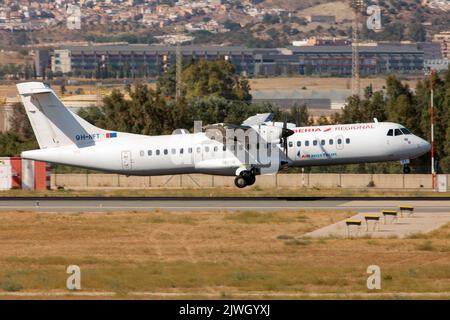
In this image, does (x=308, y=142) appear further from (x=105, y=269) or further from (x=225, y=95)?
(x=225, y=95)

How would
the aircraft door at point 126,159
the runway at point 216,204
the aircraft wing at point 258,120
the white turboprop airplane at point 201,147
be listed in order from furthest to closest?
the aircraft wing at point 258,120
the aircraft door at point 126,159
the white turboprop airplane at point 201,147
the runway at point 216,204

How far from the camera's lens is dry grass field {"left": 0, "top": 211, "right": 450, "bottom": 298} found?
3281cm

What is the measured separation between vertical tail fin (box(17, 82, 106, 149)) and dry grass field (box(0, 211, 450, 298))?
9.46 m

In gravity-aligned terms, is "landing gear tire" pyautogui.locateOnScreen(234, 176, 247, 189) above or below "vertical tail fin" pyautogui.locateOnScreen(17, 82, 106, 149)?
below

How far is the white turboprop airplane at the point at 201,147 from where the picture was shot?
58.1 meters

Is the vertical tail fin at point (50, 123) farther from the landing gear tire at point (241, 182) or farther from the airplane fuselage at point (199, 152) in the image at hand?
the landing gear tire at point (241, 182)

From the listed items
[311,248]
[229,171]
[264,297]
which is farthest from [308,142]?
[264,297]

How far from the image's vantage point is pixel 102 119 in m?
101

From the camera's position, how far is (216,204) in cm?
5372

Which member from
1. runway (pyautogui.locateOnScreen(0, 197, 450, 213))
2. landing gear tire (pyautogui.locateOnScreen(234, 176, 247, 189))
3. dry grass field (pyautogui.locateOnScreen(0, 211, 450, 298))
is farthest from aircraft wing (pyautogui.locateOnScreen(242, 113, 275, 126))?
dry grass field (pyautogui.locateOnScreen(0, 211, 450, 298))

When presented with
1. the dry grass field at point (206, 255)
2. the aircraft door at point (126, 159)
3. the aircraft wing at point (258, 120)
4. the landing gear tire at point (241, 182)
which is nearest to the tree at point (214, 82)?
the aircraft wing at point (258, 120)

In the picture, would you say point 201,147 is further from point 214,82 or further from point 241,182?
point 214,82

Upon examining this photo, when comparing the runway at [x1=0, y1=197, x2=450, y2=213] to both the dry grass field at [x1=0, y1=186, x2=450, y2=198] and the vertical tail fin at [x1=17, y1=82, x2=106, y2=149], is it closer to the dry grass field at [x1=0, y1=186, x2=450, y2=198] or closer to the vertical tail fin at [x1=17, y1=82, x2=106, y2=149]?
the vertical tail fin at [x1=17, y1=82, x2=106, y2=149]
